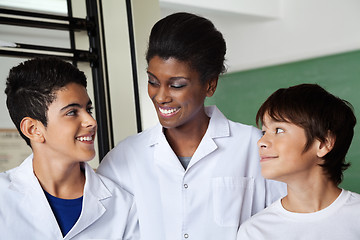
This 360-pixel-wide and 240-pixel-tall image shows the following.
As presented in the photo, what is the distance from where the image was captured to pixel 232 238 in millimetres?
1718

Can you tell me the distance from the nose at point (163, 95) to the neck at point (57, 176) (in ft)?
1.12

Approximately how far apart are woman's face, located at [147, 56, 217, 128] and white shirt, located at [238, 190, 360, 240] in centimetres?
40

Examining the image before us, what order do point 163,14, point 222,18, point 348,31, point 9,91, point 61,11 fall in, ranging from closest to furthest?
point 9,91
point 61,11
point 348,31
point 163,14
point 222,18

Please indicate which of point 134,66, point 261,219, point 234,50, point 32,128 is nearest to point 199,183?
point 261,219

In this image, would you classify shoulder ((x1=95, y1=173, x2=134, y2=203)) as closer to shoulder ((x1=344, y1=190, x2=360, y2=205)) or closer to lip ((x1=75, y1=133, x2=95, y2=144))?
lip ((x1=75, y1=133, x2=95, y2=144))

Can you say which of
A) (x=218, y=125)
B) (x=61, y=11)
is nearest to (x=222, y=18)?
(x=61, y=11)

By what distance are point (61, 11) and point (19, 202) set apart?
111 centimetres

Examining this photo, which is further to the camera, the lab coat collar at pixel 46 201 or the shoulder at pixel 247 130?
the shoulder at pixel 247 130

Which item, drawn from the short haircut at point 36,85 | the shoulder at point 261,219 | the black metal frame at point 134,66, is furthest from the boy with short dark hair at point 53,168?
the black metal frame at point 134,66

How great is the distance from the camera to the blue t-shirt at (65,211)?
1626 millimetres

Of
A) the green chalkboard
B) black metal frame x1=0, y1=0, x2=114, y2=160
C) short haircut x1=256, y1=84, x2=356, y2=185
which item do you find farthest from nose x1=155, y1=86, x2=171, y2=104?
the green chalkboard

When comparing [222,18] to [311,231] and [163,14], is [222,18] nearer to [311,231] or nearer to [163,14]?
[163,14]

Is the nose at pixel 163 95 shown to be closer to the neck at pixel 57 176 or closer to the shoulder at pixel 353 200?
the neck at pixel 57 176

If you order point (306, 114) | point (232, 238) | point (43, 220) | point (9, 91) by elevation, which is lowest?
point (232, 238)
